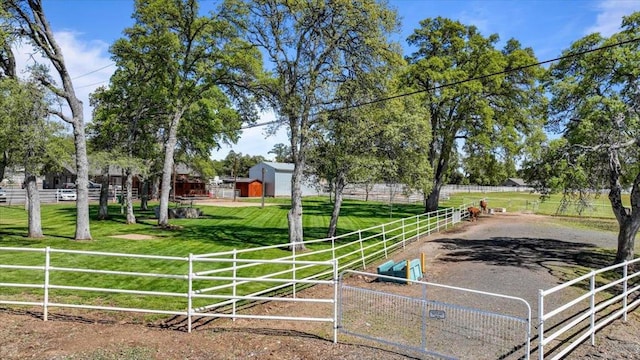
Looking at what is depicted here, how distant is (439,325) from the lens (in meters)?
8.44

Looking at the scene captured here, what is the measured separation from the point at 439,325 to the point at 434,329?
24 cm

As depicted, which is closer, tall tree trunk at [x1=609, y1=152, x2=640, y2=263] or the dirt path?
the dirt path

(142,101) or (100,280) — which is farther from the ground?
(142,101)

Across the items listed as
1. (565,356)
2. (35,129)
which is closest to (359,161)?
(565,356)

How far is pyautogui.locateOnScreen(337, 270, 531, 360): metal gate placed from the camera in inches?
278

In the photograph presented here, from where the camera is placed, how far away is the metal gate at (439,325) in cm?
705

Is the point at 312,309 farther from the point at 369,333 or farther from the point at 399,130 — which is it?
the point at 399,130

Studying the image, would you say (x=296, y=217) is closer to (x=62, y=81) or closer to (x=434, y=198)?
(x=62, y=81)

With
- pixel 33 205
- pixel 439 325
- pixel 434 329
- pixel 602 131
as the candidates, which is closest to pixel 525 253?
pixel 602 131

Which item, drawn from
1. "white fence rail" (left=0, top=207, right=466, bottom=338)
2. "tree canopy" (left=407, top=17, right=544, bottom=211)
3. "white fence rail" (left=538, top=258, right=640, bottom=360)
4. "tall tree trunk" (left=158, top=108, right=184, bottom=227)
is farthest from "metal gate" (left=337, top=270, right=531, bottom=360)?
"tree canopy" (left=407, top=17, right=544, bottom=211)

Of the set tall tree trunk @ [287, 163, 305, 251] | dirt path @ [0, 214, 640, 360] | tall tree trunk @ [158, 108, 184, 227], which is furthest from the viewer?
tall tree trunk @ [158, 108, 184, 227]

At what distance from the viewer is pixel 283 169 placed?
2635 inches

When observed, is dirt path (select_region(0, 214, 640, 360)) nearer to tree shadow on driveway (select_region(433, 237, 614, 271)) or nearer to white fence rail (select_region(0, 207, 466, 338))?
white fence rail (select_region(0, 207, 466, 338))

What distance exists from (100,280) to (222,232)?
1237 cm
